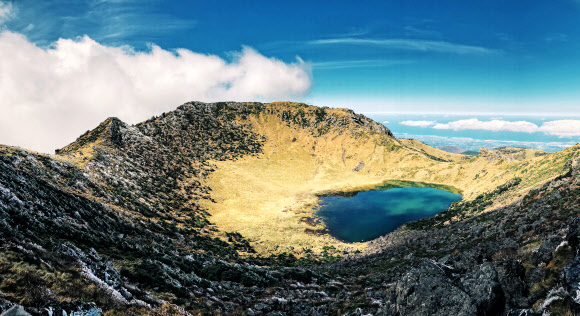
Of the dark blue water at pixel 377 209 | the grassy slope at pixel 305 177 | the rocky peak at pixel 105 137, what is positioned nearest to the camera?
the grassy slope at pixel 305 177

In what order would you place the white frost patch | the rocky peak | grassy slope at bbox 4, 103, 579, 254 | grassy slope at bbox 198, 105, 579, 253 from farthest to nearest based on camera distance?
the rocky peak < grassy slope at bbox 198, 105, 579, 253 < grassy slope at bbox 4, 103, 579, 254 < the white frost patch

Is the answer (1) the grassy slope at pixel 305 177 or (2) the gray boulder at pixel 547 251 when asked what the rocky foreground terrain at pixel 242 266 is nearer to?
(2) the gray boulder at pixel 547 251

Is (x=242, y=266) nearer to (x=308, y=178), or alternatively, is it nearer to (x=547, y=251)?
(x=547, y=251)

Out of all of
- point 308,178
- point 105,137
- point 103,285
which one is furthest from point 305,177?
point 103,285

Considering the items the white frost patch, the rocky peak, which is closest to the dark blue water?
the white frost patch

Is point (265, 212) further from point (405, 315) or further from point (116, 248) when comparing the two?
point (405, 315)

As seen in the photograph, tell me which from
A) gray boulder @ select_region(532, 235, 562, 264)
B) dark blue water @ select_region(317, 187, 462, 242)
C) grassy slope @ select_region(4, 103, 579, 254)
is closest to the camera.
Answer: gray boulder @ select_region(532, 235, 562, 264)

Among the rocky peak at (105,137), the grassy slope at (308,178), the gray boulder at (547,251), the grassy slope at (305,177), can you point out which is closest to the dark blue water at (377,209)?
the grassy slope at (308,178)

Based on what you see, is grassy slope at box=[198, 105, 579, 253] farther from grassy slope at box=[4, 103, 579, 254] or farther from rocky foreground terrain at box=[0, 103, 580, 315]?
rocky foreground terrain at box=[0, 103, 580, 315]
